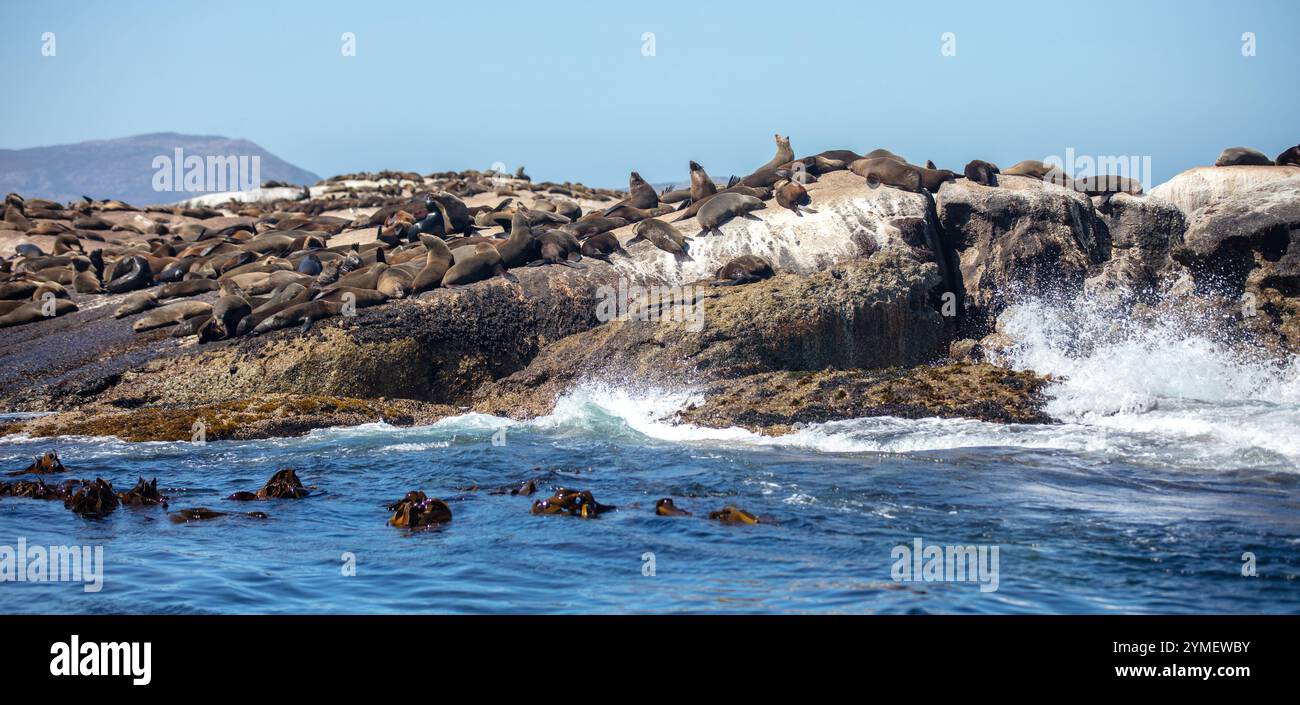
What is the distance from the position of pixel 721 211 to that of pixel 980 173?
14.4 ft

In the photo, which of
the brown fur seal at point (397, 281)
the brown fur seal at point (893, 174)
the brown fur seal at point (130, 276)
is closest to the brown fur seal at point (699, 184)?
the brown fur seal at point (893, 174)

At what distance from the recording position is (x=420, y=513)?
29.5ft

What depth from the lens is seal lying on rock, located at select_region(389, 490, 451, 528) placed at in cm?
892

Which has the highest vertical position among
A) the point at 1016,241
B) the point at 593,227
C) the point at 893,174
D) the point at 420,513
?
the point at 893,174

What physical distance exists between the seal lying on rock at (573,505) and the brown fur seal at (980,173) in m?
11.1

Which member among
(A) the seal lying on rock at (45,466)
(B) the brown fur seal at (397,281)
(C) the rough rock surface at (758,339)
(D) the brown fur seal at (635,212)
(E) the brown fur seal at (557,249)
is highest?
(D) the brown fur seal at (635,212)

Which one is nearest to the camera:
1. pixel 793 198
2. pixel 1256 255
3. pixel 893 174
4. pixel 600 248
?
pixel 1256 255

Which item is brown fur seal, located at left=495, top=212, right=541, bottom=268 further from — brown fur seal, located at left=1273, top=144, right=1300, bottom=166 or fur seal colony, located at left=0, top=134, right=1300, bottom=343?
brown fur seal, located at left=1273, top=144, right=1300, bottom=166

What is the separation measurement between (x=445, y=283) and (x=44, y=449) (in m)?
5.49

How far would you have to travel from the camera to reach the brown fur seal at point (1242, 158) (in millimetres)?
18359

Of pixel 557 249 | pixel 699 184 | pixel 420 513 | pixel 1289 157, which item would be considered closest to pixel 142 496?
pixel 420 513

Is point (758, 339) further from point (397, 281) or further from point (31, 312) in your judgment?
point (31, 312)

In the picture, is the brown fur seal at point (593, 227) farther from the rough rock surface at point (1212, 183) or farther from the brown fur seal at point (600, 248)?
the rough rock surface at point (1212, 183)

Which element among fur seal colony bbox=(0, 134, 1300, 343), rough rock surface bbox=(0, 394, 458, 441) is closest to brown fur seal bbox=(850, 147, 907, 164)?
fur seal colony bbox=(0, 134, 1300, 343)
